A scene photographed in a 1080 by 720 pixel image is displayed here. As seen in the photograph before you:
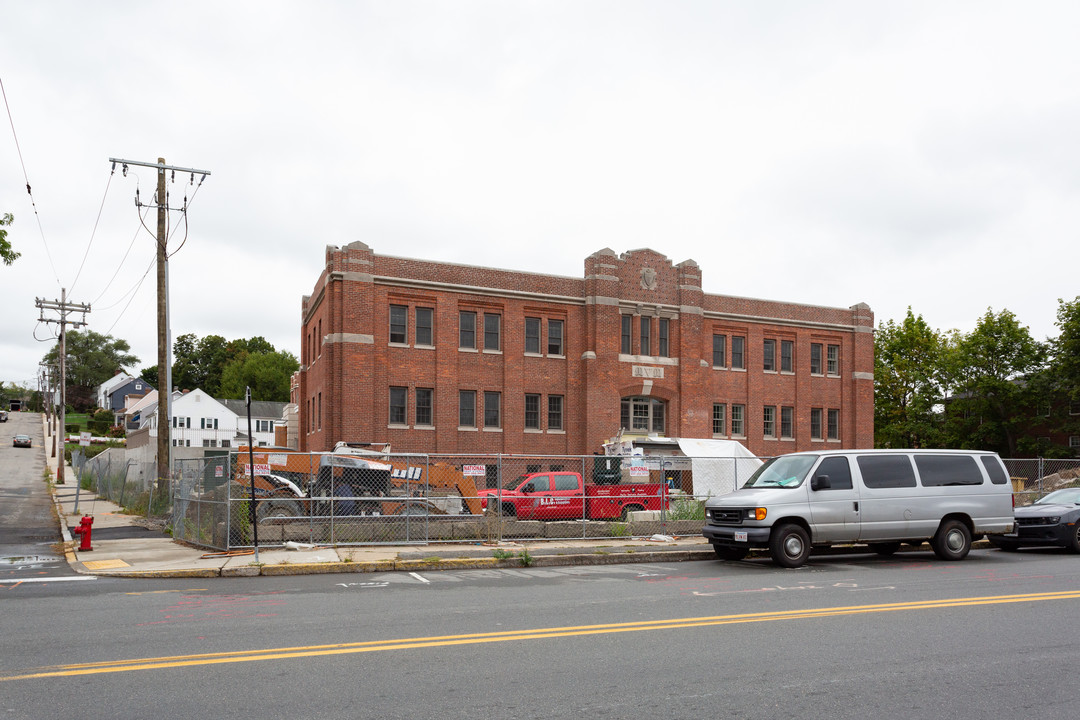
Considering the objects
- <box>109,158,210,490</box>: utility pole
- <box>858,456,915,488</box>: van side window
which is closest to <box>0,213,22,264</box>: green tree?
<box>109,158,210,490</box>: utility pole

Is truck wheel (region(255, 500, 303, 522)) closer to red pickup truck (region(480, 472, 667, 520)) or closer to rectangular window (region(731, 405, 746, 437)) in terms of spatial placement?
red pickup truck (region(480, 472, 667, 520))

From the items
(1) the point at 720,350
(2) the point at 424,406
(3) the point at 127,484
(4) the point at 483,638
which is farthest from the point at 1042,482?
(3) the point at 127,484

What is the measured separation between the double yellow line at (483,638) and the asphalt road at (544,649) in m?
0.04

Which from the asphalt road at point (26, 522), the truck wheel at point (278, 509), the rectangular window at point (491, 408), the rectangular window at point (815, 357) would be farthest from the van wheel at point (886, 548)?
the rectangular window at point (815, 357)

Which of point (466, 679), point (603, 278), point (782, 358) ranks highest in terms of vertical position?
point (603, 278)

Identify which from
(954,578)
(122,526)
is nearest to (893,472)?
(954,578)

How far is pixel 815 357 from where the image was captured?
44.8 meters

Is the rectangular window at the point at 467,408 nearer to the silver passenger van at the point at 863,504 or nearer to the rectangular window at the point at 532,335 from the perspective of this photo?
the rectangular window at the point at 532,335

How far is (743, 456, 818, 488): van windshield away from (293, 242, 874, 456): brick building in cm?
2161

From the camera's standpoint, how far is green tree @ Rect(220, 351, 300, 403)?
10412cm

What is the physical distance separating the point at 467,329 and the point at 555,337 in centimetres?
422

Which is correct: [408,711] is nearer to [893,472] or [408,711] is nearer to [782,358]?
[893,472]

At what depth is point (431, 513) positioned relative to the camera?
1748 cm

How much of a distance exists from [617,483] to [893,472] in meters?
7.93
